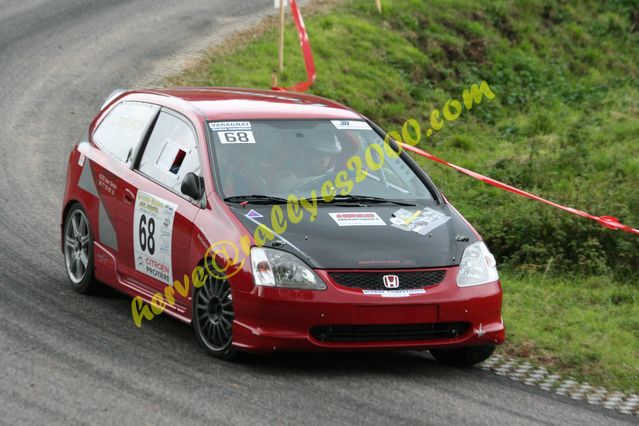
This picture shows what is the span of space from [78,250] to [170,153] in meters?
1.46

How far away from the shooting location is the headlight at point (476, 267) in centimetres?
772

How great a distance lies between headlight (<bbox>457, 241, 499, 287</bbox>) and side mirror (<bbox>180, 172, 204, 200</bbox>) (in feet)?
6.02

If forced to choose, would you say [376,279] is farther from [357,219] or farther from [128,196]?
[128,196]

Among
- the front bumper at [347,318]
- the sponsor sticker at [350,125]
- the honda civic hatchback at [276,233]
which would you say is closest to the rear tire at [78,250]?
the honda civic hatchback at [276,233]

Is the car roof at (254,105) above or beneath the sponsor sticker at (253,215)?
above

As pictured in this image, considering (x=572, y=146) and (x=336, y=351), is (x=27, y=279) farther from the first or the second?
(x=572, y=146)

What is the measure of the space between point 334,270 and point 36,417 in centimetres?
206

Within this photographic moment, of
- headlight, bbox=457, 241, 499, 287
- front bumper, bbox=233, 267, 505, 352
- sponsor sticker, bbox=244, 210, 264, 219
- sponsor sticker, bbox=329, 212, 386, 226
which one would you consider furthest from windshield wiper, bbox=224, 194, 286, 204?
headlight, bbox=457, 241, 499, 287

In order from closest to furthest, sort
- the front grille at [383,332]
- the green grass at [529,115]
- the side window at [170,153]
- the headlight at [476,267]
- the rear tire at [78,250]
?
the front grille at [383,332]
the headlight at [476,267]
the side window at [170,153]
the rear tire at [78,250]
the green grass at [529,115]

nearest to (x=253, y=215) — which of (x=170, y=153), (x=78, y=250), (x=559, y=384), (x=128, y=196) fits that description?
(x=170, y=153)

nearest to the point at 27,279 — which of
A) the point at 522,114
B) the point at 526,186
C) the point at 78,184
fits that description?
the point at 78,184

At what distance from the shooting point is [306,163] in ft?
27.9

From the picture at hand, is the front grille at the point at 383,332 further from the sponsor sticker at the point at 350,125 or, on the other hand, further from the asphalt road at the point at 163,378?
the sponsor sticker at the point at 350,125

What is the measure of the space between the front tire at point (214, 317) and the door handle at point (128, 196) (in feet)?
3.95
